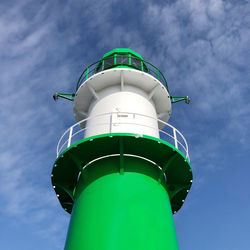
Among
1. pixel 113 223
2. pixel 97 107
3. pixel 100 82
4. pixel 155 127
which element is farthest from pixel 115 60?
pixel 113 223

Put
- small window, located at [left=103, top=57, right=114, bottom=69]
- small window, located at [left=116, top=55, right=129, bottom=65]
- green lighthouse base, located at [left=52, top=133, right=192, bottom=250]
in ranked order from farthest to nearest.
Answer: small window, located at [left=103, top=57, right=114, bottom=69], small window, located at [left=116, top=55, right=129, bottom=65], green lighthouse base, located at [left=52, top=133, right=192, bottom=250]

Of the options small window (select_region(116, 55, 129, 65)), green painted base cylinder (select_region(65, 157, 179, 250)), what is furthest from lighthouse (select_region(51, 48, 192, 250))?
small window (select_region(116, 55, 129, 65))

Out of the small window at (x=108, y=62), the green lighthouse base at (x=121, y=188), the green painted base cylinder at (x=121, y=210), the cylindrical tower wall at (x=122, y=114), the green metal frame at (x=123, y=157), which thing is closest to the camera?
the green painted base cylinder at (x=121, y=210)

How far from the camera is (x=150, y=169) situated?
11508mm

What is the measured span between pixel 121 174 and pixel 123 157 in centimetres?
71

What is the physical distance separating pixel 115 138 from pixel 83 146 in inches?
52.7

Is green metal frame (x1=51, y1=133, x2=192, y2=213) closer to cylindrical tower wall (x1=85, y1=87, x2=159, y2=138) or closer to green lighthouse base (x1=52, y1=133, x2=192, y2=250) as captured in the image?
green lighthouse base (x1=52, y1=133, x2=192, y2=250)

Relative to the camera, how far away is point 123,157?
11.1 meters

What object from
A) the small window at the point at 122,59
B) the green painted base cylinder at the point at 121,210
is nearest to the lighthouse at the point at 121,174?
the green painted base cylinder at the point at 121,210

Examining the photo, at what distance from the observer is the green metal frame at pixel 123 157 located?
1114 cm

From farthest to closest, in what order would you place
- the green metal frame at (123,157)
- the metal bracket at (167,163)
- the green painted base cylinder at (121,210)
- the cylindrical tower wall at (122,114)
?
the cylindrical tower wall at (122,114), the metal bracket at (167,163), the green metal frame at (123,157), the green painted base cylinder at (121,210)

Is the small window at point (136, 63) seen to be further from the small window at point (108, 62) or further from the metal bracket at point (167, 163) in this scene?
the metal bracket at point (167, 163)

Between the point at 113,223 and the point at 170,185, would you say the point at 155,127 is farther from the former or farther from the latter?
the point at 113,223

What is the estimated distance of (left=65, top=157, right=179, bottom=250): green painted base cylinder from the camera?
361 inches
